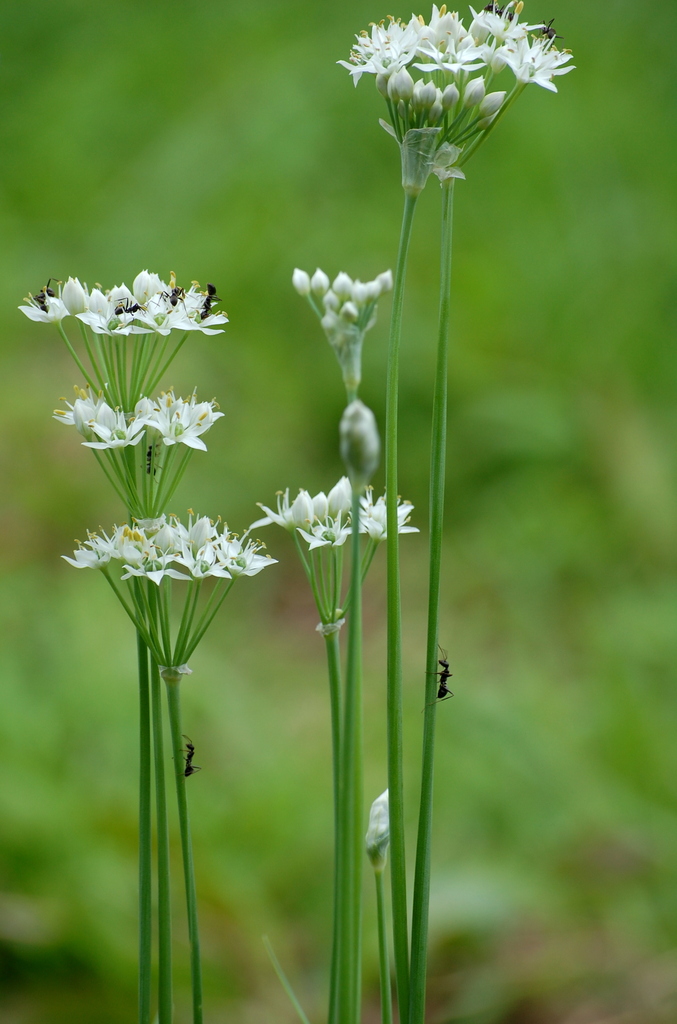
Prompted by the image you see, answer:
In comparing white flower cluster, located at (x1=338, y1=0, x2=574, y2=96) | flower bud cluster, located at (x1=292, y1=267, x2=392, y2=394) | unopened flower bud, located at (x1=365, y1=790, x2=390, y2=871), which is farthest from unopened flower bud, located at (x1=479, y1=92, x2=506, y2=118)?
unopened flower bud, located at (x1=365, y1=790, x2=390, y2=871)

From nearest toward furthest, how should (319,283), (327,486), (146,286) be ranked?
(319,283)
(146,286)
(327,486)

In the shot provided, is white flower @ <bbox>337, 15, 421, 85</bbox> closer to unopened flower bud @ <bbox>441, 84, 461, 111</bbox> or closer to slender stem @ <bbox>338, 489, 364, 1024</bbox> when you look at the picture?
unopened flower bud @ <bbox>441, 84, 461, 111</bbox>

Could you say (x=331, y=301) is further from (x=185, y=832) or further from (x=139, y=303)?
(x=185, y=832)

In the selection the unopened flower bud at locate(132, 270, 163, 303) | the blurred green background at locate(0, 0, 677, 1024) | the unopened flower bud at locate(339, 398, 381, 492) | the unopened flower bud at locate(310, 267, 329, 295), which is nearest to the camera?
the unopened flower bud at locate(339, 398, 381, 492)

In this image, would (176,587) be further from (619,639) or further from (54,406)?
(619,639)

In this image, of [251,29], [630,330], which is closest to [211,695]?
[630,330]

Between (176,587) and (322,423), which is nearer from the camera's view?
(176,587)

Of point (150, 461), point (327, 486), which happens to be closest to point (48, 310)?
point (150, 461)
